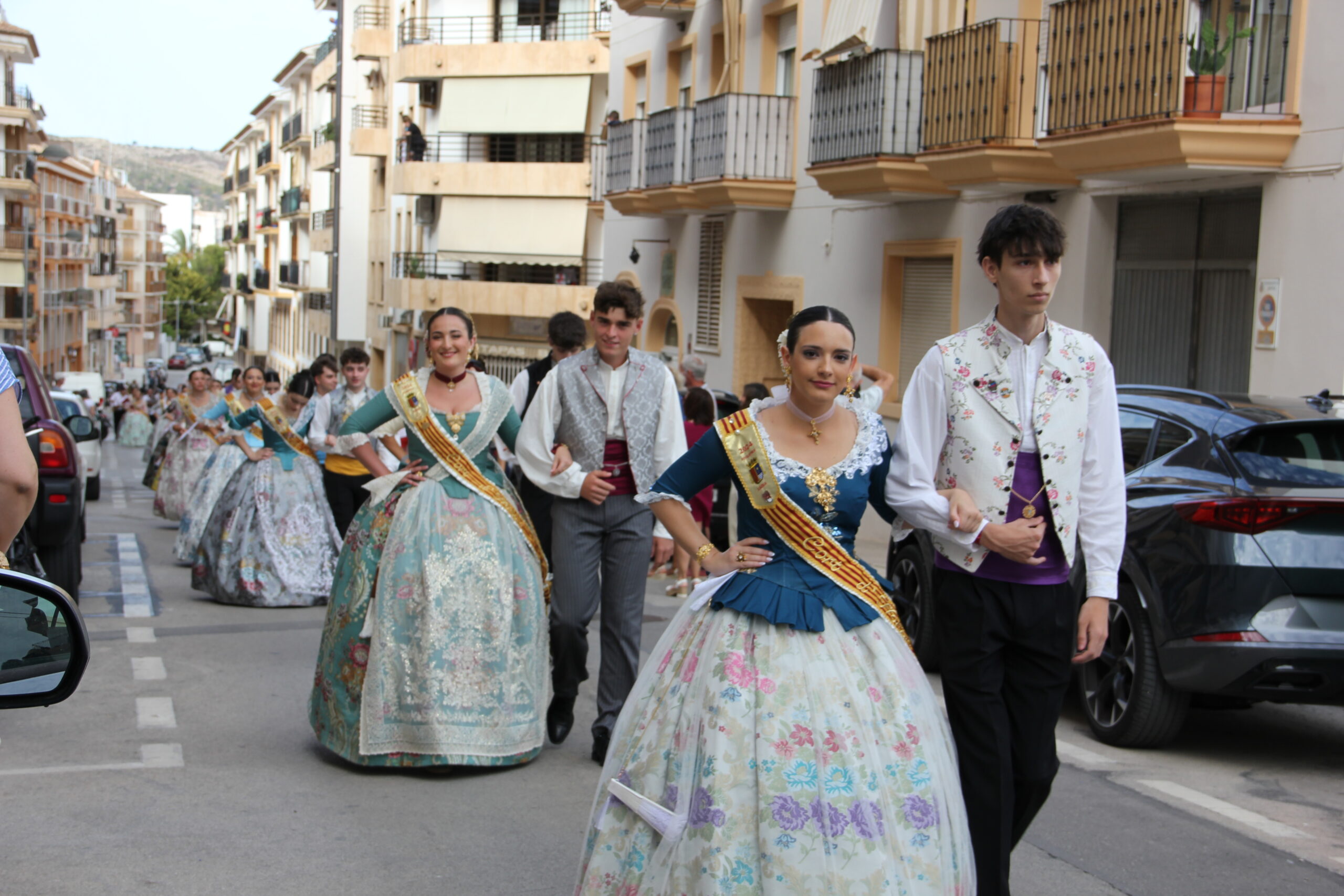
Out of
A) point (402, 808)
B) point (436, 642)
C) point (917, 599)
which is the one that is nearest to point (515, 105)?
point (917, 599)

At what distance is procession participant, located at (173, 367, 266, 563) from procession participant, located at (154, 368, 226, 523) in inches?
130

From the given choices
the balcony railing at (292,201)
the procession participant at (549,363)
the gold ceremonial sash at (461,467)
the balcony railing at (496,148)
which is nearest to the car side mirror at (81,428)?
the procession participant at (549,363)

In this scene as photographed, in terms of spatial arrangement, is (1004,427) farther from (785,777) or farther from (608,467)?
(608,467)

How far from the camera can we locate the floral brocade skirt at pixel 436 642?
21.2 ft

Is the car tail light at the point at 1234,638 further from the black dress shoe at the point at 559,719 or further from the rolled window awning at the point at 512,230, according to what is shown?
the rolled window awning at the point at 512,230

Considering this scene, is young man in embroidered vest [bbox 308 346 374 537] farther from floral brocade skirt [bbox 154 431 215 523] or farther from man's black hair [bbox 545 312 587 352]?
floral brocade skirt [bbox 154 431 215 523]

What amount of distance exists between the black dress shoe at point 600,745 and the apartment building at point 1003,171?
6.75m

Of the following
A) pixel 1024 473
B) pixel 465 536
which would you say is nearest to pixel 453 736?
pixel 465 536

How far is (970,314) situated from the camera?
1602cm

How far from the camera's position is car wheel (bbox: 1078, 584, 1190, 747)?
707cm

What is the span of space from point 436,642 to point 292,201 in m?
65.6

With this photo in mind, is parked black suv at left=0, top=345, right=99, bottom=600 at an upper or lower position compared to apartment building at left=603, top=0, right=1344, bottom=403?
lower

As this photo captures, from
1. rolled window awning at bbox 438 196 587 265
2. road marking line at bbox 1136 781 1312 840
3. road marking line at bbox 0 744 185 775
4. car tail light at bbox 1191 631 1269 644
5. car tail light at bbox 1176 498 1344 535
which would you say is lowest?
road marking line at bbox 0 744 185 775

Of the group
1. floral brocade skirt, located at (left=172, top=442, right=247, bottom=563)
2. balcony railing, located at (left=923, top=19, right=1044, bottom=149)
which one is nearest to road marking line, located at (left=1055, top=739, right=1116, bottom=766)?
balcony railing, located at (left=923, top=19, right=1044, bottom=149)
